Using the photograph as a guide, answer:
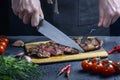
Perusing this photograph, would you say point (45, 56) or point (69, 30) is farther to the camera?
point (69, 30)

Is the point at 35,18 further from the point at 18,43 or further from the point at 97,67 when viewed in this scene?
the point at 18,43

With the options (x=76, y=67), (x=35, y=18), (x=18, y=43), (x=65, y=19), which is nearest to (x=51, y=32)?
(x=35, y=18)

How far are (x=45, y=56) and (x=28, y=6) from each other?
450 millimetres

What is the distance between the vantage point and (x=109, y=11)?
1885 millimetres

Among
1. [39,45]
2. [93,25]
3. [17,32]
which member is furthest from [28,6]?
[93,25]

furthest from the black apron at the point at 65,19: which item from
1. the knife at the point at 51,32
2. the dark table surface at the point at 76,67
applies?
the knife at the point at 51,32

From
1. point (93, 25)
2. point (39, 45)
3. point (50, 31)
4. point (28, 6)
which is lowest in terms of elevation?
point (93, 25)

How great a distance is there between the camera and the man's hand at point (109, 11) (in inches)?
74.0

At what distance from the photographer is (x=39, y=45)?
2.25m

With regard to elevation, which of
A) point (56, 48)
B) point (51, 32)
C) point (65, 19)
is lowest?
point (65, 19)

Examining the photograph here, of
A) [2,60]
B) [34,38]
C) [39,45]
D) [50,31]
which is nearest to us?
[2,60]

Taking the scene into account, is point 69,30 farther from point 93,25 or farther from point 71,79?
point 71,79

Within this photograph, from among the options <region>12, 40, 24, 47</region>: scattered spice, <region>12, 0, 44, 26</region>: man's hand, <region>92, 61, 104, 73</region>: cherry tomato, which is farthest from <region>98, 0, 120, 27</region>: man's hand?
<region>12, 40, 24, 47</region>: scattered spice

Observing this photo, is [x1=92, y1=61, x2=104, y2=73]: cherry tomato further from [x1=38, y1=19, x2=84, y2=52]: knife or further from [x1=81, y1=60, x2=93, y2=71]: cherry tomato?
[x1=38, y1=19, x2=84, y2=52]: knife
